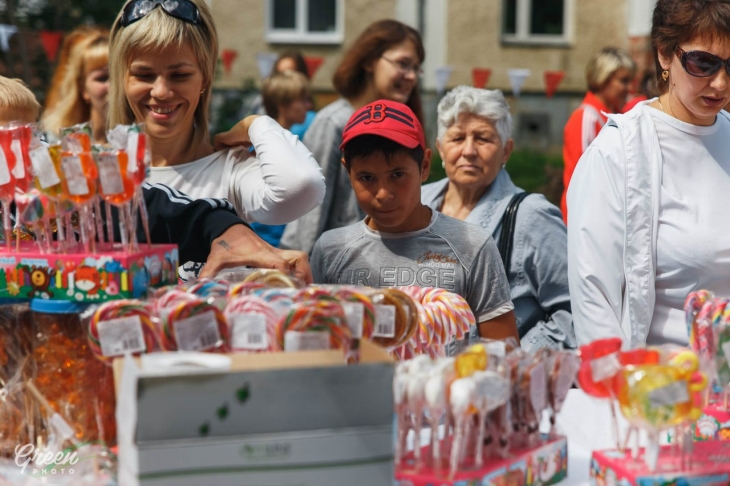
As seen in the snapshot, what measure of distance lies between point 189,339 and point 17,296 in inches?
17.6

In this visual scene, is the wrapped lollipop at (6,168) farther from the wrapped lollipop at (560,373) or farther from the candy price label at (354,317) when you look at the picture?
the wrapped lollipop at (560,373)

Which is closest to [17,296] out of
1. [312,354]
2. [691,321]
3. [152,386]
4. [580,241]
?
[152,386]

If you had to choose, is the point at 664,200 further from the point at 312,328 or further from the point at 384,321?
the point at 312,328

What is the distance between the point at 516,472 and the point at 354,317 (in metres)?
0.44

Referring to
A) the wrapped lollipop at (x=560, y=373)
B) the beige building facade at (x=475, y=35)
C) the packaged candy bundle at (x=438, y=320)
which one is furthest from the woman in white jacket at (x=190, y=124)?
the beige building facade at (x=475, y=35)

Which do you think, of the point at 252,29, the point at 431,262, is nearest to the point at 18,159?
the point at 431,262

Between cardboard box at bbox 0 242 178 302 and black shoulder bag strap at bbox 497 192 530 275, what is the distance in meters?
2.01

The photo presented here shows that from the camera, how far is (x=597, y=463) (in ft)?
5.97

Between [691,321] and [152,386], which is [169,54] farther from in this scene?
[691,321]

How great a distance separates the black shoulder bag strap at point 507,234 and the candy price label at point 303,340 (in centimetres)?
206

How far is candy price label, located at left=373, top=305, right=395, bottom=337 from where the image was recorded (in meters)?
1.90

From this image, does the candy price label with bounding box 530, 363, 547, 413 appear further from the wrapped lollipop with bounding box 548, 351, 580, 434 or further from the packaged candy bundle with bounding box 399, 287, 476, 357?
the packaged candy bundle with bounding box 399, 287, 476, 357

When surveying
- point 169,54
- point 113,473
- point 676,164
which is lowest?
point 113,473

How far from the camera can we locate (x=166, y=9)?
2.61m
